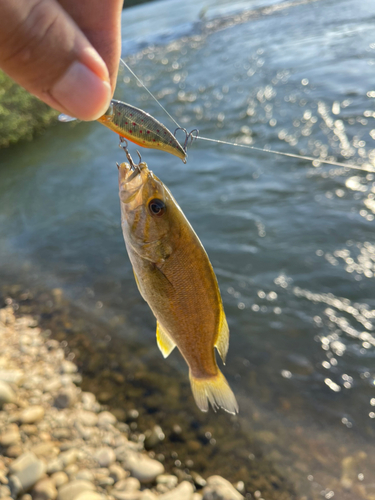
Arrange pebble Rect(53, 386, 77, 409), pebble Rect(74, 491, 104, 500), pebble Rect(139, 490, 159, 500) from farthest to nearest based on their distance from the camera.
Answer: pebble Rect(53, 386, 77, 409) → pebble Rect(139, 490, 159, 500) → pebble Rect(74, 491, 104, 500)

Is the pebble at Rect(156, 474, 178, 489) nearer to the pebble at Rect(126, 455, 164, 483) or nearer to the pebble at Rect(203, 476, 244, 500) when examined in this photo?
the pebble at Rect(126, 455, 164, 483)

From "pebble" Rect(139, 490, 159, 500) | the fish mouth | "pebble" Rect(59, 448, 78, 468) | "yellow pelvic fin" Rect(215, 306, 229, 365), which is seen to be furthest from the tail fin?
"pebble" Rect(59, 448, 78, 468)

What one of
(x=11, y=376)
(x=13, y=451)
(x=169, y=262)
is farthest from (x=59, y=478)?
(x=169, y=262)

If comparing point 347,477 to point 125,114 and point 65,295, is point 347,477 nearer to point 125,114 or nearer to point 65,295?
point 125,114

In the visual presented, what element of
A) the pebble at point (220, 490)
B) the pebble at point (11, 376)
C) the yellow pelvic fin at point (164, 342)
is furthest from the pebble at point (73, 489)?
the yellow pelvic fin at point (164, 342)

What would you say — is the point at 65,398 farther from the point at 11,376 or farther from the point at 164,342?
the point at 164,342

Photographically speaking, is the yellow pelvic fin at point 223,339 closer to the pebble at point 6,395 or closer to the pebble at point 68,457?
the pebble at point 68,457
